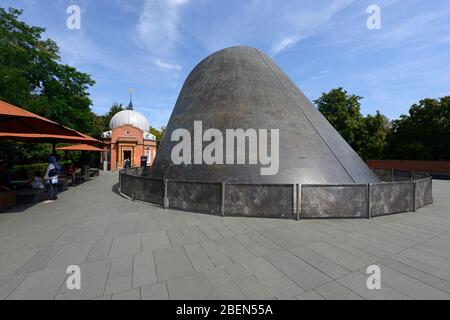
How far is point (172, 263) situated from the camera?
406 centimetres

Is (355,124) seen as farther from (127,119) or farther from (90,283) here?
(127,119)

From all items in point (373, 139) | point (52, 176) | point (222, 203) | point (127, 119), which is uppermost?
point (127, 119)

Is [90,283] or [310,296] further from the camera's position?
[90,283]

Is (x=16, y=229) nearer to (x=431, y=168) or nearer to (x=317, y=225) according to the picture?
(x=317, y=225)

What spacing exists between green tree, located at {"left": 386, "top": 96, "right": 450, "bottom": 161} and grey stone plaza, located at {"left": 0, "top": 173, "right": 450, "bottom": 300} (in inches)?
1256

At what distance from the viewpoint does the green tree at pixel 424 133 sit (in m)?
29.9

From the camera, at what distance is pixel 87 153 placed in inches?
1334

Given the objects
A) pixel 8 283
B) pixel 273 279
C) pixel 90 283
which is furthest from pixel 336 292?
pixel 8 283

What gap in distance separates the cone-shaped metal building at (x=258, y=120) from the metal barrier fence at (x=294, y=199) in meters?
1.28

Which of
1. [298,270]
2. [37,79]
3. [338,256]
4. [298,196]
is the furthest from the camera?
[37,79]

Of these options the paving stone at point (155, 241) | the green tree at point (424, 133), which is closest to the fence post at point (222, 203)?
the paving stone at point (155, 241)

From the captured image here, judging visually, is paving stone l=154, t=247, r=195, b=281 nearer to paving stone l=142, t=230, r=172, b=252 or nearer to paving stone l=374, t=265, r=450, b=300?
paving stone l=142, t=230, r=172, b=252

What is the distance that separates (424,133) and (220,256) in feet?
131

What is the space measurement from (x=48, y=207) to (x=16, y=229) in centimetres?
295
